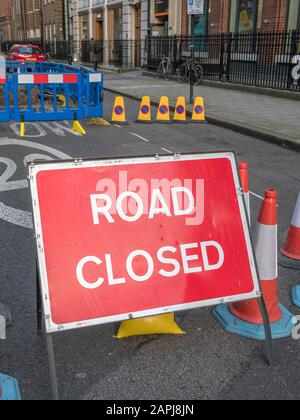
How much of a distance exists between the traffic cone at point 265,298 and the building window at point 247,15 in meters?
18.9

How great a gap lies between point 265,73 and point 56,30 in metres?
38.3

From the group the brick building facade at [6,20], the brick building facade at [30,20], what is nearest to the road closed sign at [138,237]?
the brick building facade at [30,20]

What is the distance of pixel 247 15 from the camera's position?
67.7ft

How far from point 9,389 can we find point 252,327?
160 centimetres

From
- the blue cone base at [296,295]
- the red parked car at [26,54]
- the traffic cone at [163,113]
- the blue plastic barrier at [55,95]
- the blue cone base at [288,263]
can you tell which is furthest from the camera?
the red parked car at [26,54]

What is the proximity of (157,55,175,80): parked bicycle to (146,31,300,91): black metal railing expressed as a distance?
34cm

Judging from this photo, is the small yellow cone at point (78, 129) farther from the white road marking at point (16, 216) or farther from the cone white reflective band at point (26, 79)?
the white road marking at point (16, 216)

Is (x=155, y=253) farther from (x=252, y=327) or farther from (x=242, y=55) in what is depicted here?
(x=242, y=55)

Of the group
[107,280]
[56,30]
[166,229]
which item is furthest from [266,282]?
[56,30]

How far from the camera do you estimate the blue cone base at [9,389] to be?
256cm

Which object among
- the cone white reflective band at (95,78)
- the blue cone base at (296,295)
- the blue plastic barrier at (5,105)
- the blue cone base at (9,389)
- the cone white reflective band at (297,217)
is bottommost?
the blue cone base at (296,295)

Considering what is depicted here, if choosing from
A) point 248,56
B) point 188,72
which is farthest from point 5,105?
point 188,72
